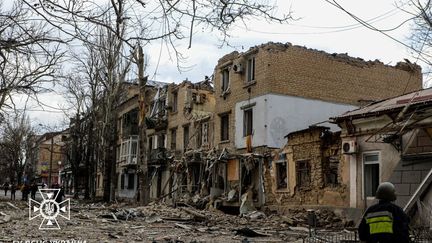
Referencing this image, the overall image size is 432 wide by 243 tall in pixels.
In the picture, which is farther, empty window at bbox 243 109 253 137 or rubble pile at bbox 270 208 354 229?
empty window at bbox 243 109 253 137

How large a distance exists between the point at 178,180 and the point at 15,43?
28.4 meters

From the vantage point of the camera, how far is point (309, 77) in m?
27.6

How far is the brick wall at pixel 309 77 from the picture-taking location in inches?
1056

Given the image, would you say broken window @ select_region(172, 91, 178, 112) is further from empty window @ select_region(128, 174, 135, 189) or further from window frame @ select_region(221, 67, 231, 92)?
empty window @ select_region(128, 174, 135, 189)

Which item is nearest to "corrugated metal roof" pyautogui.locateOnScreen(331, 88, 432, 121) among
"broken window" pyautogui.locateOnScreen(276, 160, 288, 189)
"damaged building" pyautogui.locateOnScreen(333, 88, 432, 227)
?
"damaged building" pyautogui.locateOnScreen(333, 88, 432, 227)

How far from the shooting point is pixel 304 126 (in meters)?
27.2

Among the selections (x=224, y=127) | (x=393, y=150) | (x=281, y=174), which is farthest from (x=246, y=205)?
(x=393, y=150)

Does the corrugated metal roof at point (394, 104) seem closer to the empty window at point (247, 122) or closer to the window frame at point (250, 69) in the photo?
the empty window at point (247, 122)

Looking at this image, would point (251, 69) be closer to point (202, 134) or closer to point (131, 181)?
point (202, 134)

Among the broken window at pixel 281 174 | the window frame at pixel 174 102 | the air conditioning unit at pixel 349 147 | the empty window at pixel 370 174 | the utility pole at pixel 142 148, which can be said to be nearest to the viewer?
the empty window at pixel 370 174

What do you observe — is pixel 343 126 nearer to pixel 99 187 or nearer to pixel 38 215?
pixel 38 215

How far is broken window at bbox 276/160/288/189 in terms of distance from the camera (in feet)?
82.1

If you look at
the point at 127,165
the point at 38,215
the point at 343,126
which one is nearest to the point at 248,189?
the point at 343,126

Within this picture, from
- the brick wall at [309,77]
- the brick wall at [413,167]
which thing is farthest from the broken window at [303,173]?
the brick wall at [413,167]
